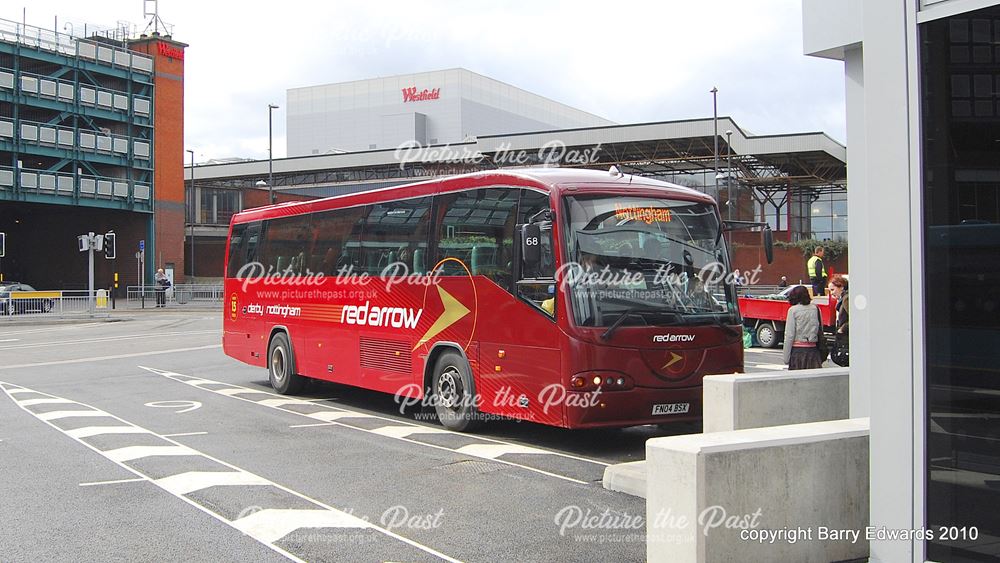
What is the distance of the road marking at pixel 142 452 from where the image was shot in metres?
9.39

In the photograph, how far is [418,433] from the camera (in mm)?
11164

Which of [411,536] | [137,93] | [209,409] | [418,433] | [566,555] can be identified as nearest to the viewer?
[566,555]

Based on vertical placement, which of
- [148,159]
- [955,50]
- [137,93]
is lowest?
[955,50]

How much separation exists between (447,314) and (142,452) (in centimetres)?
388

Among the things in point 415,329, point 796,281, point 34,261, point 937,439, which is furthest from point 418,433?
point 34,261

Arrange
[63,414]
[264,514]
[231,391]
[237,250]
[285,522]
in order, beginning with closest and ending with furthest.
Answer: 1. [285,522]
2. [264,514]
3. [63,414]
4. [231,391]
5. [237,250]

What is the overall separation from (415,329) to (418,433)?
4.97 ft

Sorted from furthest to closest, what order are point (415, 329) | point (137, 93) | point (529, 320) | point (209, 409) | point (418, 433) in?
point (137, 93), point (209, 409), point (415, 329), point (418, 433), point (529, 320)

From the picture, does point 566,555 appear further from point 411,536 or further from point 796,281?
point 796,281

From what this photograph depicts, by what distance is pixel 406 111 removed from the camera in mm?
86875

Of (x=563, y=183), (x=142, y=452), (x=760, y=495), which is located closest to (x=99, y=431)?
(x=142, y=452)

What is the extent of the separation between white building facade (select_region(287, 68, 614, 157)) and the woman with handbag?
69.6m

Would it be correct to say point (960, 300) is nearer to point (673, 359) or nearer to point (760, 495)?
point (760, 495)

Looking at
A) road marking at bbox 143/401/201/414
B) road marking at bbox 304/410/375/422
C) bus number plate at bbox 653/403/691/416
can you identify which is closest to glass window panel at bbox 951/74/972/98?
bus number plate at bbox 653/403/691/416
